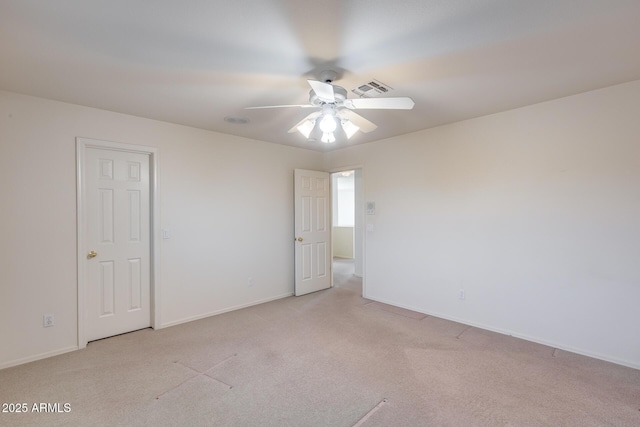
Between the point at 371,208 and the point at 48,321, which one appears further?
the point at 371,208

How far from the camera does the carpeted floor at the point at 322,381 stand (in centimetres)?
200

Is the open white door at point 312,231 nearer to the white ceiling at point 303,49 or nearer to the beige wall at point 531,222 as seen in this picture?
the beige wall at point 531,222

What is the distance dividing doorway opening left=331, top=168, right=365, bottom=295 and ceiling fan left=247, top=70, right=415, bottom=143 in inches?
112

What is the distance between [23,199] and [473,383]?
417cm

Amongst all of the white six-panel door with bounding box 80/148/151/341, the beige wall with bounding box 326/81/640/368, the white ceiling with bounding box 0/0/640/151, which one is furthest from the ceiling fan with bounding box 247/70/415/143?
the white six-panel door with bounding box 80/148/151/341

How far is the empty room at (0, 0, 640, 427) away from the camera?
6.21 ft

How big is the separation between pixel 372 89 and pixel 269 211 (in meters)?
2.56

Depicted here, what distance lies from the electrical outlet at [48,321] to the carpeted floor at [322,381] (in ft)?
1.02

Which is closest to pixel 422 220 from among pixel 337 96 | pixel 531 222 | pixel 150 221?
pixel 531 222

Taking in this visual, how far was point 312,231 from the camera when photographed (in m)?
5.03

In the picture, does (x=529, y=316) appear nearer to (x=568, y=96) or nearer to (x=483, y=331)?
(x=483, y=331)

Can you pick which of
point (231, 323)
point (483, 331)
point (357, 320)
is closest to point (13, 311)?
point (231, 323)

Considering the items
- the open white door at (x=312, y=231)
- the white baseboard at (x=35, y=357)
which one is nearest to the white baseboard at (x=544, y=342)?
the open white door at (x=312, y=231)

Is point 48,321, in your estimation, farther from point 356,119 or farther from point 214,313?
point 356,119
